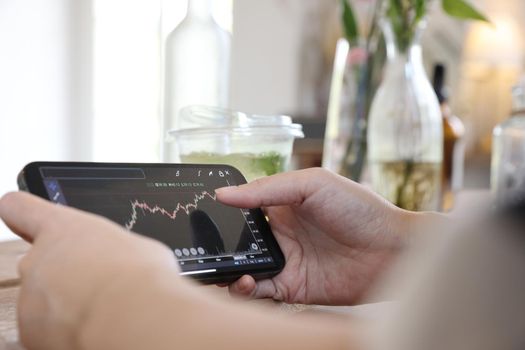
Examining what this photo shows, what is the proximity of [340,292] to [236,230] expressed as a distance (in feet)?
0.43

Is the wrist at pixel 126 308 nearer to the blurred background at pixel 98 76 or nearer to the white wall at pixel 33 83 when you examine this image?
the blurred background at pixel 98 76

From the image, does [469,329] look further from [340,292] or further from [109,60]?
[109,60]

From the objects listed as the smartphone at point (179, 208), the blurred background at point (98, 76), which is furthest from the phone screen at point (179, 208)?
the blurred background at point (98, 76)

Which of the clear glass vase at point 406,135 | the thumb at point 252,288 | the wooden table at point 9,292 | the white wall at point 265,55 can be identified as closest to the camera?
the wooden table at point 9,292

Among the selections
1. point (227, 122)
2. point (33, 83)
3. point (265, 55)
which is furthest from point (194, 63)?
point (265, 55)

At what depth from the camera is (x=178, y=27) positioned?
106 cm

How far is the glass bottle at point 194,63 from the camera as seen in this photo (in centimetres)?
105

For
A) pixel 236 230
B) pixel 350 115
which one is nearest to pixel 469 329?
pixel 236 230

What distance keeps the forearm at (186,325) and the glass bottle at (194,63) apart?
67 cm

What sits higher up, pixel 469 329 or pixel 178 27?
pixel 178 27

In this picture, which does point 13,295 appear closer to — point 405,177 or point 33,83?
point 405,177

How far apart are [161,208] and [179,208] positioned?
0.8 inches

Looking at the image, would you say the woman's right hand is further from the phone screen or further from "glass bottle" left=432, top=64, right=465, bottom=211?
"glass bottle" left=432, top=64, right=465, bottom=211

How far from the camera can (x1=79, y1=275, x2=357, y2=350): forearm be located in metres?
0.35
